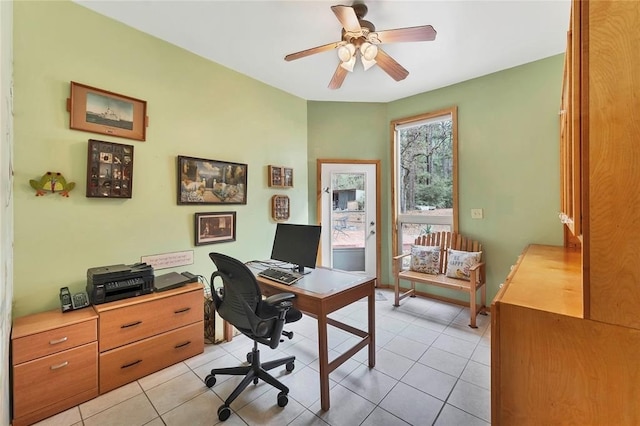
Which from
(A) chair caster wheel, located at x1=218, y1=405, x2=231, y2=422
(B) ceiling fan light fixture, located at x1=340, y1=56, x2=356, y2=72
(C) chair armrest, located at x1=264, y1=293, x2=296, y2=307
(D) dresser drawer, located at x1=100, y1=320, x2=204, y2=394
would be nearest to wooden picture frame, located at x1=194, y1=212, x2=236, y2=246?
(D) dresser drawer, located at x1=100, y1=320, x2=204, y2=394

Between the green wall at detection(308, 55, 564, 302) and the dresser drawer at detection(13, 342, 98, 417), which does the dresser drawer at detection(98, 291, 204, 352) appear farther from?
the green wall at detection(308, 55, 564, 302)

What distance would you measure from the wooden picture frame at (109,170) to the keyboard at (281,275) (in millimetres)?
1400

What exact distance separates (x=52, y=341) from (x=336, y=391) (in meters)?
1.96

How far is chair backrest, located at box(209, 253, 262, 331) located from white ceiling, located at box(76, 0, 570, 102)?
2042 mm

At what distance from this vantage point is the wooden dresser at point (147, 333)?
A: 6.42 feet

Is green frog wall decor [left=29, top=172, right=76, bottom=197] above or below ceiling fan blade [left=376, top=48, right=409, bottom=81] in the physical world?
below

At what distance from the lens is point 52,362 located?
5.73 ft

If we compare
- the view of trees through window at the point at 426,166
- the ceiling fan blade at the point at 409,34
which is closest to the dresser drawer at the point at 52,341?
the ceiling fan blade at the point at 409,34

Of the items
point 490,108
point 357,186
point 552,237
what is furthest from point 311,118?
point 552,237

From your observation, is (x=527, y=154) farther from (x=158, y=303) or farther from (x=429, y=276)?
(x=158, y=303)

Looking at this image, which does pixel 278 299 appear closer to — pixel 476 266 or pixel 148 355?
pixel 148 355

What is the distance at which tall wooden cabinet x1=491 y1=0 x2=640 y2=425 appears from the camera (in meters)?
0.90

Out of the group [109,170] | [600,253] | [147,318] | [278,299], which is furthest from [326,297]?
[109,170]

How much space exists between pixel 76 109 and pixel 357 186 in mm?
3367
